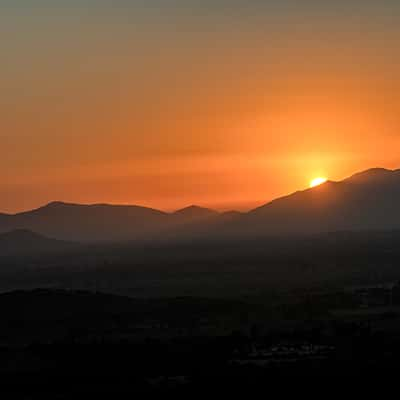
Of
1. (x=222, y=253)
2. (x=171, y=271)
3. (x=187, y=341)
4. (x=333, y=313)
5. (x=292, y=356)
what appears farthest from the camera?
(x=222, y=253)

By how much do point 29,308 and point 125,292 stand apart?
84.5 ft

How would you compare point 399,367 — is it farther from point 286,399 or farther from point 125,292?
point 125,292

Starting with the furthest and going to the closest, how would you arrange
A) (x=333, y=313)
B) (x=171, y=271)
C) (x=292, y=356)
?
(x=171, y=271), (x=333, y=313), (x=292, y=356)

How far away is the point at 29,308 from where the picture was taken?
6544 centimetres

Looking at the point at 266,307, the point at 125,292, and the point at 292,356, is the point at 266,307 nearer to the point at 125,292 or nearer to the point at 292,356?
the point at 292,356

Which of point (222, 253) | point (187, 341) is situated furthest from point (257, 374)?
point (222, 253)

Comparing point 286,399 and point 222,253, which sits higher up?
point 222,253

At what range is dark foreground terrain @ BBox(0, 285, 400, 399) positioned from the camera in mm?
41531

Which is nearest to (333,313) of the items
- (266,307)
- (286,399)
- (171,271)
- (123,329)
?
(266,307)

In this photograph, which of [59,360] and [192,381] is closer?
[192,381]

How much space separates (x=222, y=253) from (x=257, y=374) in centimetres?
10966

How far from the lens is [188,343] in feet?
167

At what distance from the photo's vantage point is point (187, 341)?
51.6 meters

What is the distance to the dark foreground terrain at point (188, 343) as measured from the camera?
1635 inches
